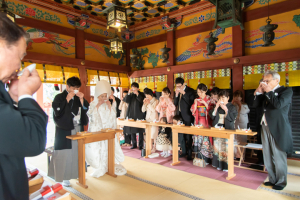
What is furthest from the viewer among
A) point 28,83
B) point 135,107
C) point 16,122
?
point 135,107

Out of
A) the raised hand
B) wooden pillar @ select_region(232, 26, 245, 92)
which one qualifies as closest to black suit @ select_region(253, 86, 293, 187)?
wooden pillar @ select_region(232, 26, 245, 92)

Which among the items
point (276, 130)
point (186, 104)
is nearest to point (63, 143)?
point (186, 104)

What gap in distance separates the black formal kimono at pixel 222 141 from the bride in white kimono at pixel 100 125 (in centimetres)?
202

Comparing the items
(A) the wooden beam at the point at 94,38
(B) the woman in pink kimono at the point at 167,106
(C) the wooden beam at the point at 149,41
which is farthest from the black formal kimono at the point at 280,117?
(A) the wooden beam at the point at 94,38

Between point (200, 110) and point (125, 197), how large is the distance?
8.45 ft

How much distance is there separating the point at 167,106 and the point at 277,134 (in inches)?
104

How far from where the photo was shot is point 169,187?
327cm

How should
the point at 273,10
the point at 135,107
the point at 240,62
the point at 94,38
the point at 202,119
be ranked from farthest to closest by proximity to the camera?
the point at 94,38 → the point at 135,107 → the point at 240,62 → the point at 273,10 → the point at 202,119

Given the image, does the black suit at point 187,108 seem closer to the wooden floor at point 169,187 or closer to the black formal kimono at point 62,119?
the wooden floor at point 169,187

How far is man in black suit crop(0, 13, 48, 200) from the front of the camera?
0.75 meters

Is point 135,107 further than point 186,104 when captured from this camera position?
Yes

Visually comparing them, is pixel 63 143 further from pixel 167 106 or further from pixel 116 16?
pixel 167 106

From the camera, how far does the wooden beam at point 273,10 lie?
14.6ft

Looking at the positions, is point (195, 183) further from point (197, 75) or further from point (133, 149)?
point (197, 75)
